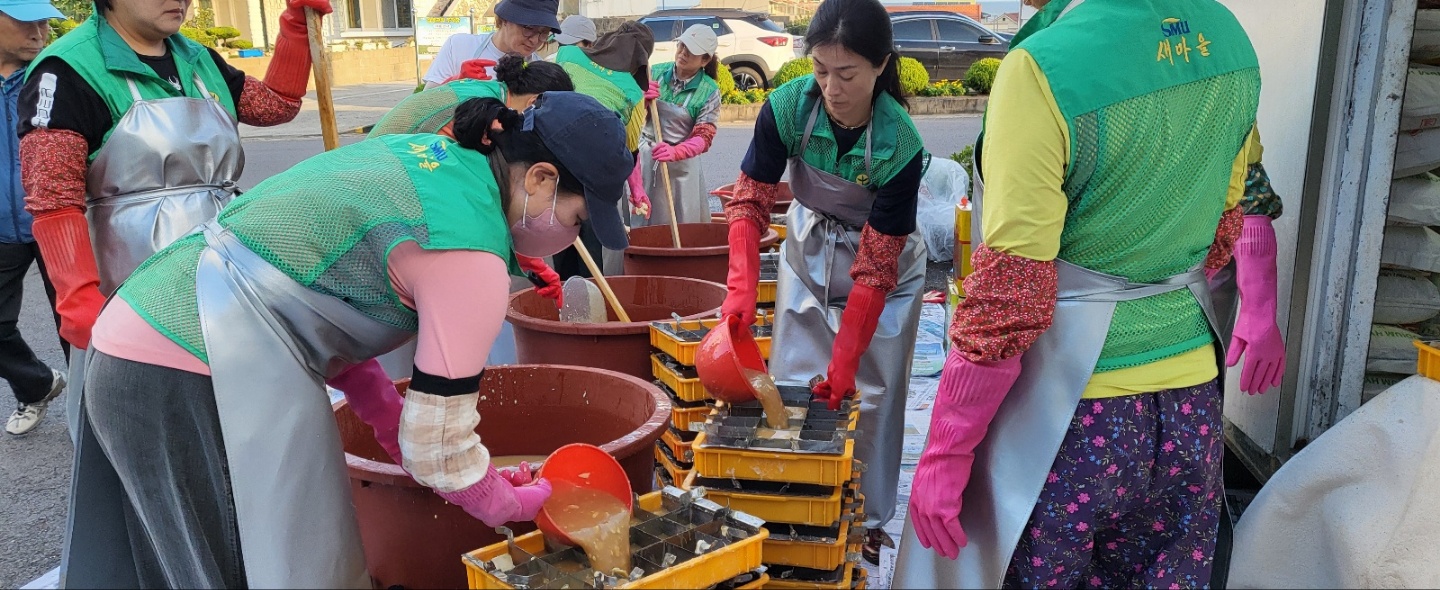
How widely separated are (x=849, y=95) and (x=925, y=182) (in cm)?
456

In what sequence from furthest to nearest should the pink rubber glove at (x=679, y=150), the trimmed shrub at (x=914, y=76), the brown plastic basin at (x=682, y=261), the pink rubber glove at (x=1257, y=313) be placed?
the trimmed shrub at (x=914, y=76) < the pink rubber glove at (x=679, y=150) < the brown plastic basin at (x=682, y=261) < the pink rubber glove at (x=1257, y=313)

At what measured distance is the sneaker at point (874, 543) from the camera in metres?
2.93

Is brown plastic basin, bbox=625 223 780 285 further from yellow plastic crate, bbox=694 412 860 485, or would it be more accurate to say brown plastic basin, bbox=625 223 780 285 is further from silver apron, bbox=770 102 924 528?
yellow plastic crate, bbox=694 412 860 485

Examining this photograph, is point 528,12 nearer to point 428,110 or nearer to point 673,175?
point 428,110

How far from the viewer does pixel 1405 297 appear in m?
2.62

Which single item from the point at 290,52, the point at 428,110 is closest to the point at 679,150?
the point at 428,110

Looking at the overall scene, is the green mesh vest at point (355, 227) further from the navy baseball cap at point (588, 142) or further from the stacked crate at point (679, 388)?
the stacked crate at point (679, 388)

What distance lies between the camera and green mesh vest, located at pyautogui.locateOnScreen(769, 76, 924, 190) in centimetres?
267

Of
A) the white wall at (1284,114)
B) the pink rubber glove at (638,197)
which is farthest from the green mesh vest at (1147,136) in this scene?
the pink rubber glove at (638,197)

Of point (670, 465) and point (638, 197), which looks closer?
point (670, 465)

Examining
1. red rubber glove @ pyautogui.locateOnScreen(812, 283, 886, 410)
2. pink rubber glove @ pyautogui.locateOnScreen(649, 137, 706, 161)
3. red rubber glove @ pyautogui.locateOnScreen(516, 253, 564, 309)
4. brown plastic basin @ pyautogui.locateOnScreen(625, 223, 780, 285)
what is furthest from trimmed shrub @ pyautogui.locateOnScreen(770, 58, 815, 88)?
red rubber glove @ pyautogui.locateOnScreen(812, 283, 886, 410)

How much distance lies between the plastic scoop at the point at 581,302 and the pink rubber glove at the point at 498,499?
2.06m

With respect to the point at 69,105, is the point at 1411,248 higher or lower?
lower

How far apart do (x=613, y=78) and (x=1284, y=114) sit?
9.56 feet
